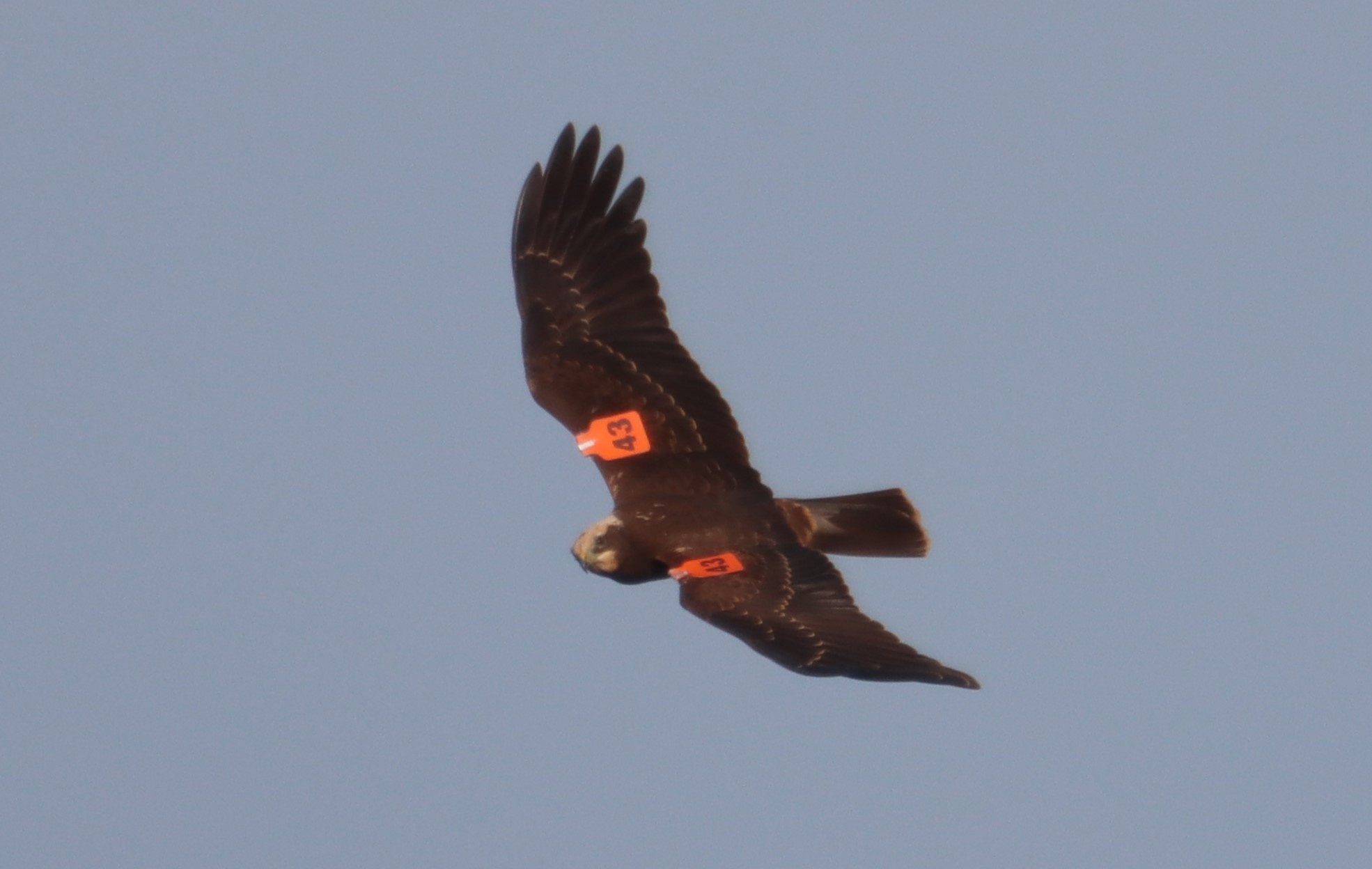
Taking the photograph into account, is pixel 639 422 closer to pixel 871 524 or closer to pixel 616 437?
pixel 616 437

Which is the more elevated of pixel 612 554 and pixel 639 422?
pixel 639 422

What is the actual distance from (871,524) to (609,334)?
1.77 m

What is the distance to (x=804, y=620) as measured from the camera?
11602 mm

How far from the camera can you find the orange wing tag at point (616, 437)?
39.9 ft

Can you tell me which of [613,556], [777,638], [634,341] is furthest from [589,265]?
[777,638]

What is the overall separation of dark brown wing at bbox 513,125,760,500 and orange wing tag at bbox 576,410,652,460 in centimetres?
5

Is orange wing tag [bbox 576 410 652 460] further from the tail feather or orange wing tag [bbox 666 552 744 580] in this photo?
the tail feather

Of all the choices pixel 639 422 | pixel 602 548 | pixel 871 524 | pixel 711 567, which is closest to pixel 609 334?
pixel 639 422

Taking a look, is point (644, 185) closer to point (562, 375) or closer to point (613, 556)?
point (562, 375)

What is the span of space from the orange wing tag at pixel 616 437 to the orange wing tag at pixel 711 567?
28.0 inches

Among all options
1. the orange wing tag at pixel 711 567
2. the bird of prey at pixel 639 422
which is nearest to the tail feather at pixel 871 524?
the bird of prey at pixel 639 422

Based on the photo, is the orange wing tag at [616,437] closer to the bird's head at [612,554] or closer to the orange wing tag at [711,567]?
the bird's head at [612,554]

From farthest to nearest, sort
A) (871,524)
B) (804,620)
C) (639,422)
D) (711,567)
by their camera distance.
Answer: (871,524) < (639,422) < (711,567) < (804,620)

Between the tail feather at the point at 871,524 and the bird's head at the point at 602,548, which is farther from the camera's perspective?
the tail feather at the point at 871,524
